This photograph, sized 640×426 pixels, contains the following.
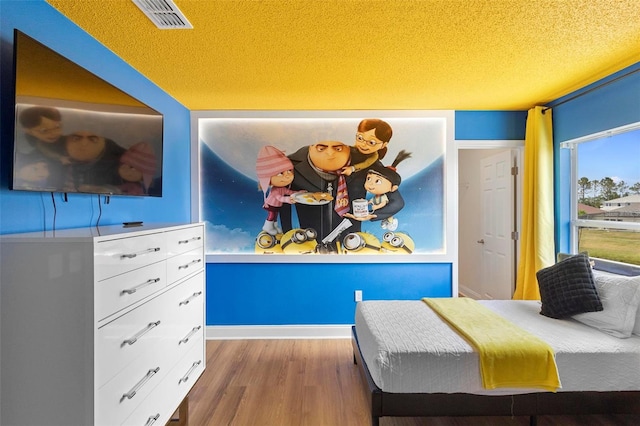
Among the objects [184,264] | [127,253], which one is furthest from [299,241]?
[127,253]

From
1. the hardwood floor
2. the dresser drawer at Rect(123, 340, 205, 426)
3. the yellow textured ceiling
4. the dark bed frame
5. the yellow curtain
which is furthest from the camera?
the yellow curtain

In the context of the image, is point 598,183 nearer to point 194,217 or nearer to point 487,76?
point 487,76

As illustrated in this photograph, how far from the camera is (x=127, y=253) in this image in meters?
1.50

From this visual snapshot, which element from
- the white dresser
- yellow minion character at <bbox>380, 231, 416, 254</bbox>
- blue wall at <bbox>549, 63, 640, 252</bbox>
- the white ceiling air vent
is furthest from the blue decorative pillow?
the white ceiling air vent

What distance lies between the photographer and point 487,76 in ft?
8.62

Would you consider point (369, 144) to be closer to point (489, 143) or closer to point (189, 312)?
point (489, 143)

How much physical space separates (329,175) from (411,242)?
1191 millimetres

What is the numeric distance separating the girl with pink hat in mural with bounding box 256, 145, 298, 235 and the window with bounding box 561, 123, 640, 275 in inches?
111

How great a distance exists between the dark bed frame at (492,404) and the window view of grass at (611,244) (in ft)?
3.85

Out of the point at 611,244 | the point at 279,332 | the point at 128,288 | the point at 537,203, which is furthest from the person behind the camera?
the point at 279,332

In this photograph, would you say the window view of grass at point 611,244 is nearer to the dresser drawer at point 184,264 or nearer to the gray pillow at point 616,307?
the gray pillow at point 616,307

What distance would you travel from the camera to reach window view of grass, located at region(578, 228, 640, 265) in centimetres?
255

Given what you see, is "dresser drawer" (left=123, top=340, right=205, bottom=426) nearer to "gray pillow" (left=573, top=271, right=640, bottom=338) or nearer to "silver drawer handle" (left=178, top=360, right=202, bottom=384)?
"silver drawer handle" (left=178, top=360, right=202, bottom=384)

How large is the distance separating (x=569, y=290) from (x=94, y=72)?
365 cm
